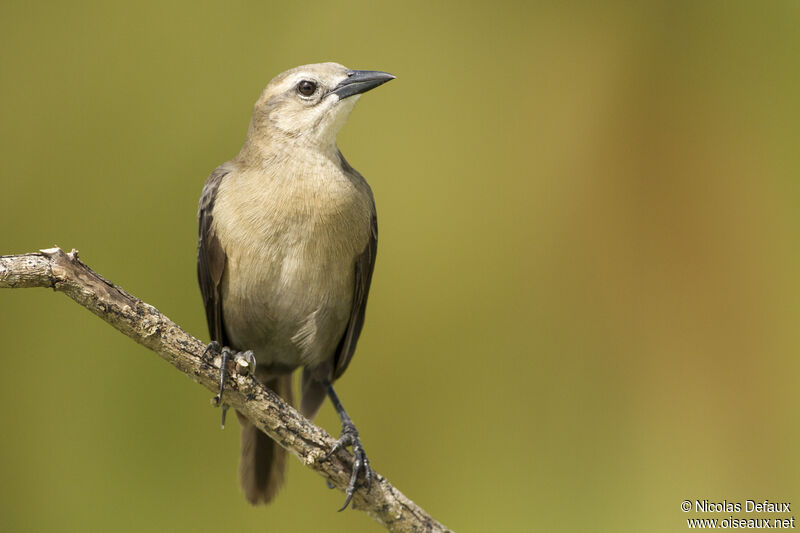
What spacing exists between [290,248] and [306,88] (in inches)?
30.3

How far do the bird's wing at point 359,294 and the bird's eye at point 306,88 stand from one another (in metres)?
0.61

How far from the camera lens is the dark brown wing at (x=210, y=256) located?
349 centimetres

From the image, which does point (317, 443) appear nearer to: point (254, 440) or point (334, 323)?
point (334, 323)

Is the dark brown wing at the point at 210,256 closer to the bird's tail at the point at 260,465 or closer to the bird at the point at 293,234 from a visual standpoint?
the bird at the point at 293,234

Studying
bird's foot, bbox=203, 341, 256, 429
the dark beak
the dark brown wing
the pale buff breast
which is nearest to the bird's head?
the dark beak

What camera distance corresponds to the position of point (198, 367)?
9.41 ft

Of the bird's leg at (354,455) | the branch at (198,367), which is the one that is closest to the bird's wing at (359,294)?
the bird's leg at (354,455)

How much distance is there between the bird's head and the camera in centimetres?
353

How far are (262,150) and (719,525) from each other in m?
3.19

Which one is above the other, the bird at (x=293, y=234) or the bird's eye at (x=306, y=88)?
the bird's eye at (x=306, y=88)

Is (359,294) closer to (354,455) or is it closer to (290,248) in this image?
(290,248)

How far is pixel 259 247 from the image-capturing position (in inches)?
131

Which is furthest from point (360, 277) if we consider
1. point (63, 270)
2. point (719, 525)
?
point (719, 525)

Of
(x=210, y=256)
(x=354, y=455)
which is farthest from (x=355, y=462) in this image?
(x=210, y=256)
